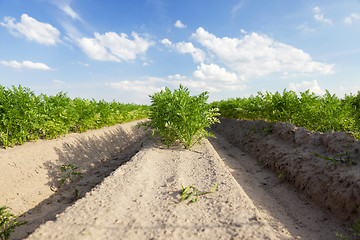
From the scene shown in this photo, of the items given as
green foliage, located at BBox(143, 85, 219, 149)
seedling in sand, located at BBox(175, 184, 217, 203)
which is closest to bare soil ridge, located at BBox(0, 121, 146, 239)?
green foliage, located at BBox(143, 85, 219, 149)

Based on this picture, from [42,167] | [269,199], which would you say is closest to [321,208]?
[269,199]

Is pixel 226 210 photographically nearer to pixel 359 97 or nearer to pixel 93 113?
pixel 93 113

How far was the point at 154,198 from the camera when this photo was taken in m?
2.86

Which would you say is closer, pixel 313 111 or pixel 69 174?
pixel 69 174

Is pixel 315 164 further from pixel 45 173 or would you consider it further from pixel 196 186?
pixel 45 173

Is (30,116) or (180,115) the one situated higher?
(180,115)

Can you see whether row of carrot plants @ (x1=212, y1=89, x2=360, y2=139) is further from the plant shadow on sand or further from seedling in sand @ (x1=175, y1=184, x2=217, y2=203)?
the plant shadow on sand

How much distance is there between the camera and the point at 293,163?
448 cm

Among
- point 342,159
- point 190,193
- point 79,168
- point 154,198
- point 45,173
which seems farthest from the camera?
point 79,168

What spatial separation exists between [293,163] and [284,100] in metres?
2.94

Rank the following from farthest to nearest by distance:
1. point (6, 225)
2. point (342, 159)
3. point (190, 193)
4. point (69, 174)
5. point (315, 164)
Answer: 1. point (69, 174)
2. point (315, 164)
3. point (342, 159)
4. point (6, 225)
5. point (190, 193)

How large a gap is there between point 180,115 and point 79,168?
3.15 metres

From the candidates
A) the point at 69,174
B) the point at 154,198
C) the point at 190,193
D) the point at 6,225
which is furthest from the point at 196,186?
the point at 69,174

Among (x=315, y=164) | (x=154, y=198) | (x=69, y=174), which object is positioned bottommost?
(x=69, y=174)
